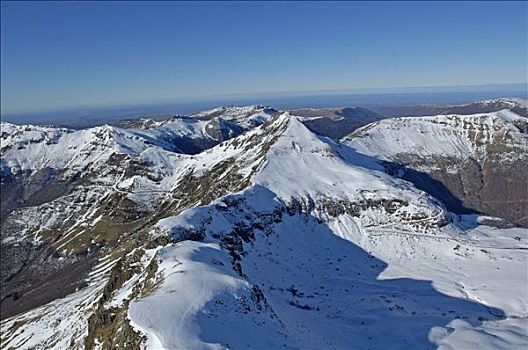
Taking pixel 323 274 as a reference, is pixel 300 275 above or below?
above

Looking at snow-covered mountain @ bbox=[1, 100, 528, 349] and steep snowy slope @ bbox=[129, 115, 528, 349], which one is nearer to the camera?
steep snowy slope @ bbox=[129, 115, 528, 349]

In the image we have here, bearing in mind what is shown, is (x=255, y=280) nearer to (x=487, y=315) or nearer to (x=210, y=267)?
(x=210, y=267)

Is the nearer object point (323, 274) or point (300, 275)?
point (300, 275)

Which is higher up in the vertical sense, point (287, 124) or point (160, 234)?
→ point (287, 124)

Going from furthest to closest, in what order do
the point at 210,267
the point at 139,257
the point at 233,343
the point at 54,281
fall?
1. the point at 54,281
2. the point at 139,257
3. the point at 210,267
4. the point at 233,343

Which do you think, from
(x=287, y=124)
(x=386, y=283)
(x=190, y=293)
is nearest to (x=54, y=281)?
(x=287, y=124)

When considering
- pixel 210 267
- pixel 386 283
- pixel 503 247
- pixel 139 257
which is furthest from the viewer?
pixel 503 247

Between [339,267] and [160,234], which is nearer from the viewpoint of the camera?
[160,234]

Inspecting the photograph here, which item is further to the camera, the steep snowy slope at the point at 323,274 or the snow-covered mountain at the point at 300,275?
the snow-covered mountain at the point at 300,275

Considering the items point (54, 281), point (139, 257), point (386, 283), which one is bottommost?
point (54, 281)
